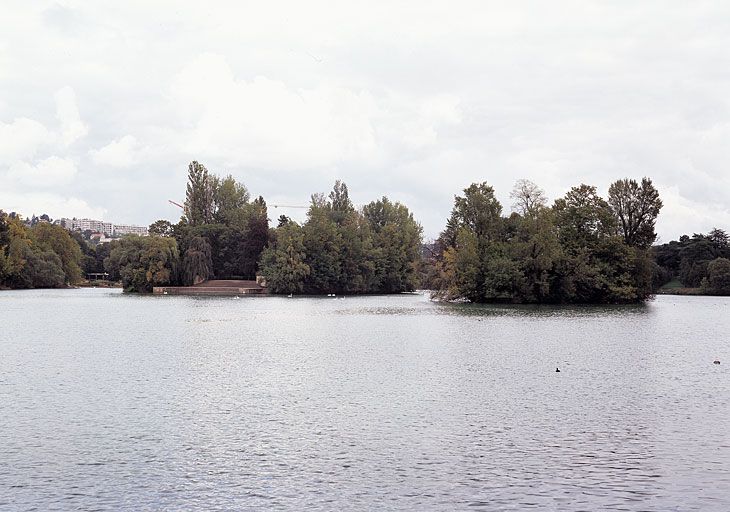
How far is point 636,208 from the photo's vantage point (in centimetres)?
10138

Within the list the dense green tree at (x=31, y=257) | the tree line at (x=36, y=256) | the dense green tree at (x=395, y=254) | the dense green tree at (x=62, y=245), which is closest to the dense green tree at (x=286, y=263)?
the dense green tree at (x=395, y=254)

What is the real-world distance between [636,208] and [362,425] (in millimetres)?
90040

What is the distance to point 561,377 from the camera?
29734mm

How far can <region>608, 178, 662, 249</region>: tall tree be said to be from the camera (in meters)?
100

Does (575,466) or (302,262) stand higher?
(302,262)

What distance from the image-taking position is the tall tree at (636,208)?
3954 inches

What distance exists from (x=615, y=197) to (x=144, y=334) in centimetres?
7453

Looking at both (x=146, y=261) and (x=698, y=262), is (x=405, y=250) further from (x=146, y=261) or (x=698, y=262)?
(x=698, y=262)

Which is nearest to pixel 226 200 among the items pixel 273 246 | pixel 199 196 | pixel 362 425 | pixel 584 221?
pixel 199 196

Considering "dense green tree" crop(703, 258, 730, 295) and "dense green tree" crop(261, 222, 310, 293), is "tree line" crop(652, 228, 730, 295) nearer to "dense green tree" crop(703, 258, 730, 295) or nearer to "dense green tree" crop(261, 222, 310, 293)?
"dense green tree" crop(703, 258, 730, 295)

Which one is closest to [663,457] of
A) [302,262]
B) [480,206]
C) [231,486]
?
[231,486]

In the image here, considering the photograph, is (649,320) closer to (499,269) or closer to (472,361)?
(499,269)

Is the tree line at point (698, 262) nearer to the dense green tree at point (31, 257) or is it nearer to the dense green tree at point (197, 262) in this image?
the dense green tree at point (197, 262)

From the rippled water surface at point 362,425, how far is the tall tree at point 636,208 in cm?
6153
